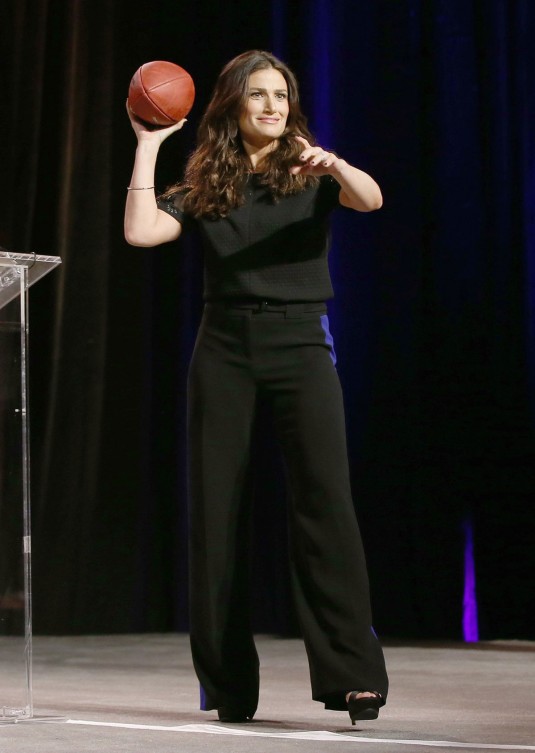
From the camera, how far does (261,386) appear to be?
250cm

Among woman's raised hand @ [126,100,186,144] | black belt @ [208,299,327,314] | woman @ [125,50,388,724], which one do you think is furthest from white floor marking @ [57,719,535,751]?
woman's raised hand @ [126,100,186,144]

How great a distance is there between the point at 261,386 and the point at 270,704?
2.83ft

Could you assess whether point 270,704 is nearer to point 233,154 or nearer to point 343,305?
point 233,154

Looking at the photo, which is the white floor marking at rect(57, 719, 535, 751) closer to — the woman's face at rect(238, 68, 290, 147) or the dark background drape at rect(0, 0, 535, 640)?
the woman's face at rect(238, 68, 290, 147)

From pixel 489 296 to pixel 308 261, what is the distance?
6.87 ft

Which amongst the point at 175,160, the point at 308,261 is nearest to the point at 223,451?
the point at 308,261

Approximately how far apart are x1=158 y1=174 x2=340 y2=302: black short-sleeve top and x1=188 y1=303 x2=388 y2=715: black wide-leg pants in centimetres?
4

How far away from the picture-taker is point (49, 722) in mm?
2471

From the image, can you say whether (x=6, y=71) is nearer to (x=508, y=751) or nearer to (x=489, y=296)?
(x=489, y=296)

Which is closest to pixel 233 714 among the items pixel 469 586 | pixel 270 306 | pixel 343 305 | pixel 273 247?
pixel 270 306

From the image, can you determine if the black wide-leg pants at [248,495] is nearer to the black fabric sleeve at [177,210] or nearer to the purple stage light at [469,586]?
the black fabric sleeve at [177,210]

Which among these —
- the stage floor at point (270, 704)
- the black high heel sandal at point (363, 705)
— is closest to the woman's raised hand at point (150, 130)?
the stage floor at point (270, 704)

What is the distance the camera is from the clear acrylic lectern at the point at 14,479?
250 centimetres

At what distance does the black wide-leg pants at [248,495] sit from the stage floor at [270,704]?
0.16 metres
